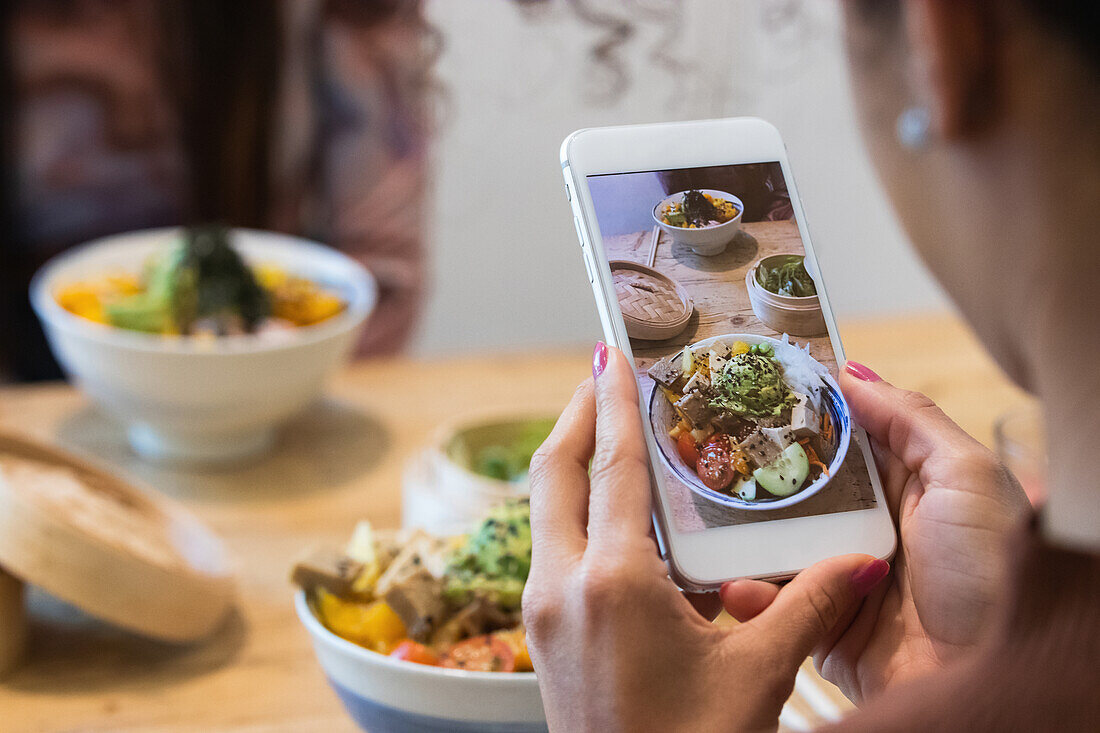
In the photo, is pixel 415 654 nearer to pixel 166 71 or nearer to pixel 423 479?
pixel 423 479

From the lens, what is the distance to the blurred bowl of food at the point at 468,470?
645 mm

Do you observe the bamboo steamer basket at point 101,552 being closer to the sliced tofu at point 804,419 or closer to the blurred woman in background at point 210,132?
the sliced tofu at point 804,419

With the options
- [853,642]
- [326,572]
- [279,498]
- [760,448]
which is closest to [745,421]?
[760,448]

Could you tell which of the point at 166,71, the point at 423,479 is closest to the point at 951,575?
the point at 423,479

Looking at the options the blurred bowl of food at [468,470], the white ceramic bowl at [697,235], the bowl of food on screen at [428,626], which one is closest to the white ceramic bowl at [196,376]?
the blurred bowl of food at [468,470]

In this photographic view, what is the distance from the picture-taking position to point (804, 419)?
0.43m

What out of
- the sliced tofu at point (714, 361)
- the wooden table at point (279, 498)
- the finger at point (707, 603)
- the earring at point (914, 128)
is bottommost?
the wooden table at point (279, 498)

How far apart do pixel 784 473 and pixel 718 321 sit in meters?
0.07

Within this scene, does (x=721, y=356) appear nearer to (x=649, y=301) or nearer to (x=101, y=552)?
(x=649, y=301)

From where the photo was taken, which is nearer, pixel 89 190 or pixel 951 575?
pixel 951 575

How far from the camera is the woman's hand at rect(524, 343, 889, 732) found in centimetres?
35

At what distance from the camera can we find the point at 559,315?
769 mm

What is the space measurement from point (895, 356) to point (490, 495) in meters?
0.61

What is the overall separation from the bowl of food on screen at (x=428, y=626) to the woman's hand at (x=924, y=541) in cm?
14
